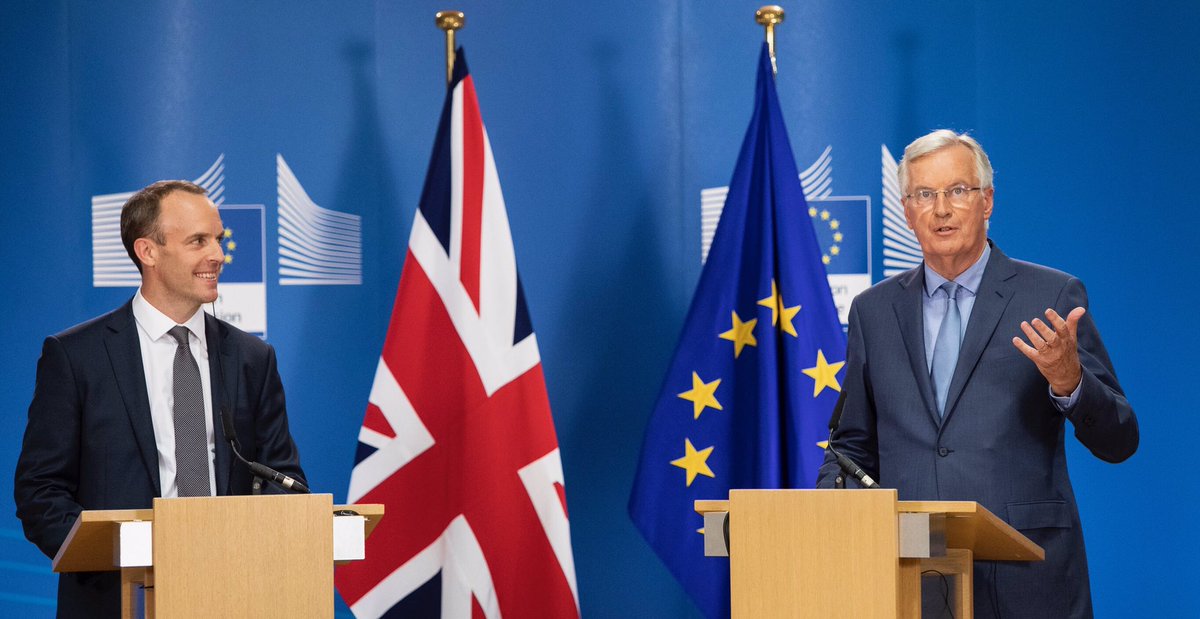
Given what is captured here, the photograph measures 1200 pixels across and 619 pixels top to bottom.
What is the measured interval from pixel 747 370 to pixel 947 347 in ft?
4.64

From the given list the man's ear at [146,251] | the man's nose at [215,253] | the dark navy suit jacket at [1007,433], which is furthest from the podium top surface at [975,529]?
the man's ear at [146,251]

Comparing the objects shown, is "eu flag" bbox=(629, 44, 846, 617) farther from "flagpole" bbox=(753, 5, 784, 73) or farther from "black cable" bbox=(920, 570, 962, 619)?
"black cable" bbox=(920, 570, 962, 619)

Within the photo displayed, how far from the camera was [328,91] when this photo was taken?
16.1 feet

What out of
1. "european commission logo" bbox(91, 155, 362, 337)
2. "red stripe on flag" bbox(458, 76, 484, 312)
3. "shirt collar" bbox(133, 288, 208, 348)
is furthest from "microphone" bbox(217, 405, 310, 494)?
"european commission logo" bbox(91, 155, 362, 337)

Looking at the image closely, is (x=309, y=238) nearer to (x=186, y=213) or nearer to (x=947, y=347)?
(x=186, y=213)

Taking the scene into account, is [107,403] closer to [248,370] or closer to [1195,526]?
[248,370]

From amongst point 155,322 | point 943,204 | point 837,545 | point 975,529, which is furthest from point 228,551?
point 943,204

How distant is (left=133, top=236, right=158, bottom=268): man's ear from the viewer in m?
3.31

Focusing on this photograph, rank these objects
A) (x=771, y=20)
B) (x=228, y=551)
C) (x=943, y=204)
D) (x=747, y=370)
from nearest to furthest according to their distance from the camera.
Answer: (x=228, y=551)
(x=943, y=204)
(x=747, y=370)
(x=771, y=20)

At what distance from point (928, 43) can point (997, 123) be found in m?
0.39

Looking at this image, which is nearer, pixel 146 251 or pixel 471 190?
pixel 146 251

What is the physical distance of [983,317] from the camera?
115 inches

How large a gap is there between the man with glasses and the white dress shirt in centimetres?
151

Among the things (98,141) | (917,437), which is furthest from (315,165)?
(917,437)
